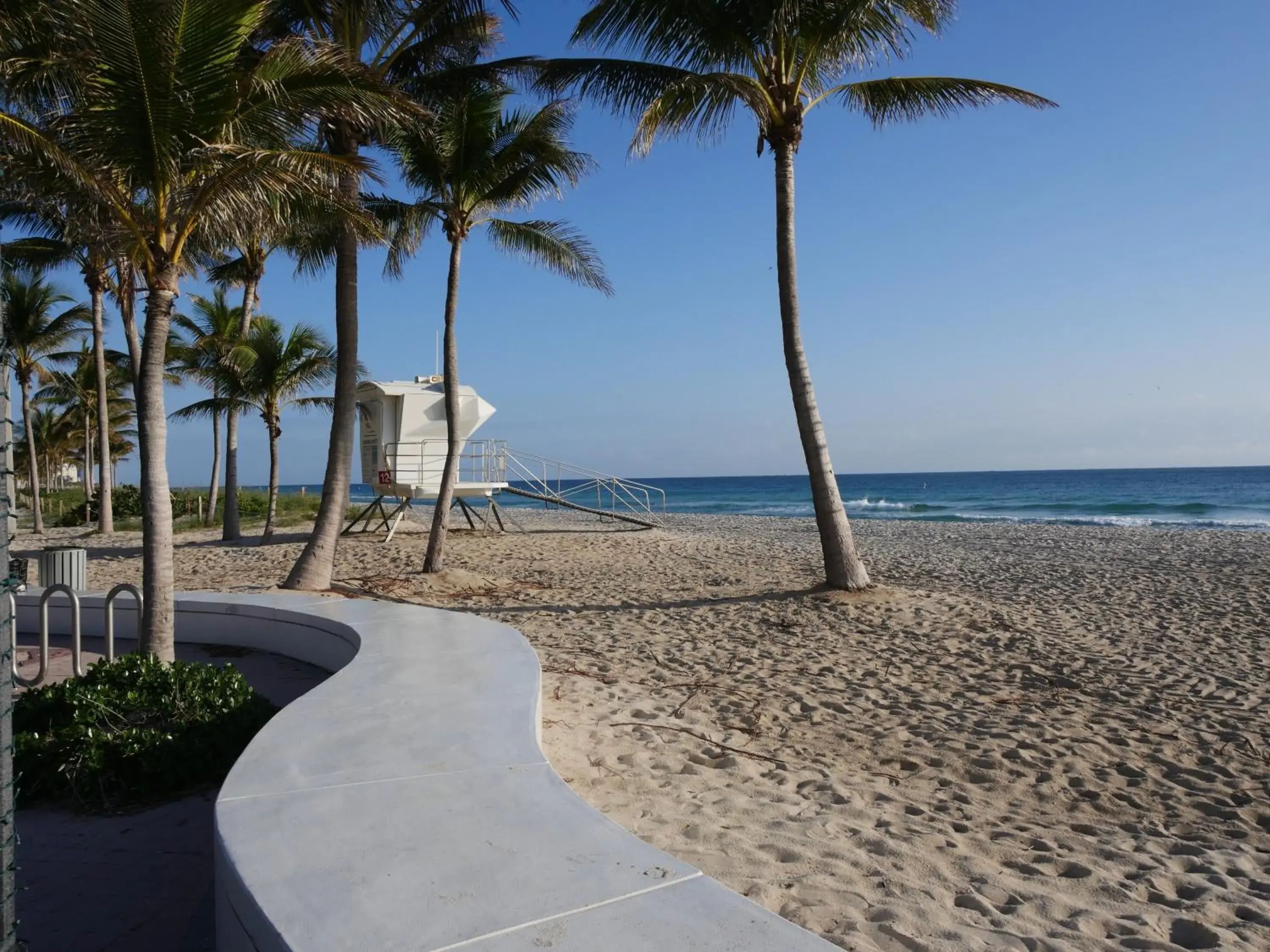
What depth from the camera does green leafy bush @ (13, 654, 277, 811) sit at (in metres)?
4.30

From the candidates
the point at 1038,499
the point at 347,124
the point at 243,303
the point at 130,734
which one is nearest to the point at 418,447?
the point at 243,303

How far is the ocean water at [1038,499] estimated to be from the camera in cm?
3625

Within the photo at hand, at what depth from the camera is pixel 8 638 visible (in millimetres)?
2414

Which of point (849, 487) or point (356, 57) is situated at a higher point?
point (356, 57)

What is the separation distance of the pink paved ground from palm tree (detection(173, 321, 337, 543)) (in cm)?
1600

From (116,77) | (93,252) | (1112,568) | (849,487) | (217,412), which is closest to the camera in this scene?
(116,77)

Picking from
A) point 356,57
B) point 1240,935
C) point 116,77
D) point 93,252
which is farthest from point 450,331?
point 1240,935

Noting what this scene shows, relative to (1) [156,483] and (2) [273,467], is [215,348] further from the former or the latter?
(1) [156,483]

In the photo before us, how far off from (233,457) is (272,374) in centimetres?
221

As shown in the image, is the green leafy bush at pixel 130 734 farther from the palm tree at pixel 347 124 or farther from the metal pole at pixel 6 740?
the palm tree at pixel 347 124

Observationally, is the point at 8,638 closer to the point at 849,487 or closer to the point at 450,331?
the point at 450,331

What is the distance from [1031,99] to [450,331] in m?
8.52

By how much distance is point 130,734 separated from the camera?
4391 mm

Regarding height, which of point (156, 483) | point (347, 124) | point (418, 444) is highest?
point (347, 124)
